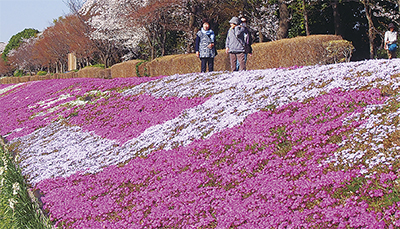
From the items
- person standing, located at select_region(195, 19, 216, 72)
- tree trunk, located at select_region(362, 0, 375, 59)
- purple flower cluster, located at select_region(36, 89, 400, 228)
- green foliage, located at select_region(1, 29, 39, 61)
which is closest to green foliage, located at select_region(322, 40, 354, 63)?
person standing, located at select_region(195, 19, 216, 72)

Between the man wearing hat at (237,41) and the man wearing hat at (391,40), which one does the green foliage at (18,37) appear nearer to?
the man wearing hat at (237,41)

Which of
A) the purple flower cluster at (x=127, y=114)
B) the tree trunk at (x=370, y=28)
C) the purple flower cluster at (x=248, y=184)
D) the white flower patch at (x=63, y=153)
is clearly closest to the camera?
the purple flower cluster at (x=248, y=184)

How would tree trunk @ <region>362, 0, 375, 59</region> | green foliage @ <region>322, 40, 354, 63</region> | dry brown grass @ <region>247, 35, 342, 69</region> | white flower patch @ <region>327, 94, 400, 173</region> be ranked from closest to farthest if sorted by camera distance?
white flower patch @ <region>327, 94, 400, 173</region>
green foliage @ <region>322, 40, 354, 63</region>
dry brown grass @ <region>247, 35, 342, 69</region>
tree trunk @ <region>362, 0, 375, 59</region>

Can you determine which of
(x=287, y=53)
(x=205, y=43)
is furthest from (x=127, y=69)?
(x=287, y=53)

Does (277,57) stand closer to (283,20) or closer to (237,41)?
(237,41)

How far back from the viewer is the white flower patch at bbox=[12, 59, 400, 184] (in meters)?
8.45

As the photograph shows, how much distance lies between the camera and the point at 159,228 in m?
5.66

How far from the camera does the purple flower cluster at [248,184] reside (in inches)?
181

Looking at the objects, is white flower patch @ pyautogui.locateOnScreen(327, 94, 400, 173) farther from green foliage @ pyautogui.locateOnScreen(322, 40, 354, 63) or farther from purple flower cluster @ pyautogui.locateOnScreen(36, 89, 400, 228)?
green foliage @ pyautogui.locateOnScreen(322, 40, 354, 63)

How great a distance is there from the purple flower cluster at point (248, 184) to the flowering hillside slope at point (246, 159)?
0.02 meters

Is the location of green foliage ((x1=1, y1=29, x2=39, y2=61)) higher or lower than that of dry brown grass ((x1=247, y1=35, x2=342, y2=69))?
higher

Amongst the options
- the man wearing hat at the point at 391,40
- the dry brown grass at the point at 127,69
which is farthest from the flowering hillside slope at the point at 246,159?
the dry brown grass at the point at 127,69

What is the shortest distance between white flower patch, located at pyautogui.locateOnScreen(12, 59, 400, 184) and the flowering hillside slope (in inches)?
1.8

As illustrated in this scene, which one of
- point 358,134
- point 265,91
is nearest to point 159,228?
point 358,134
